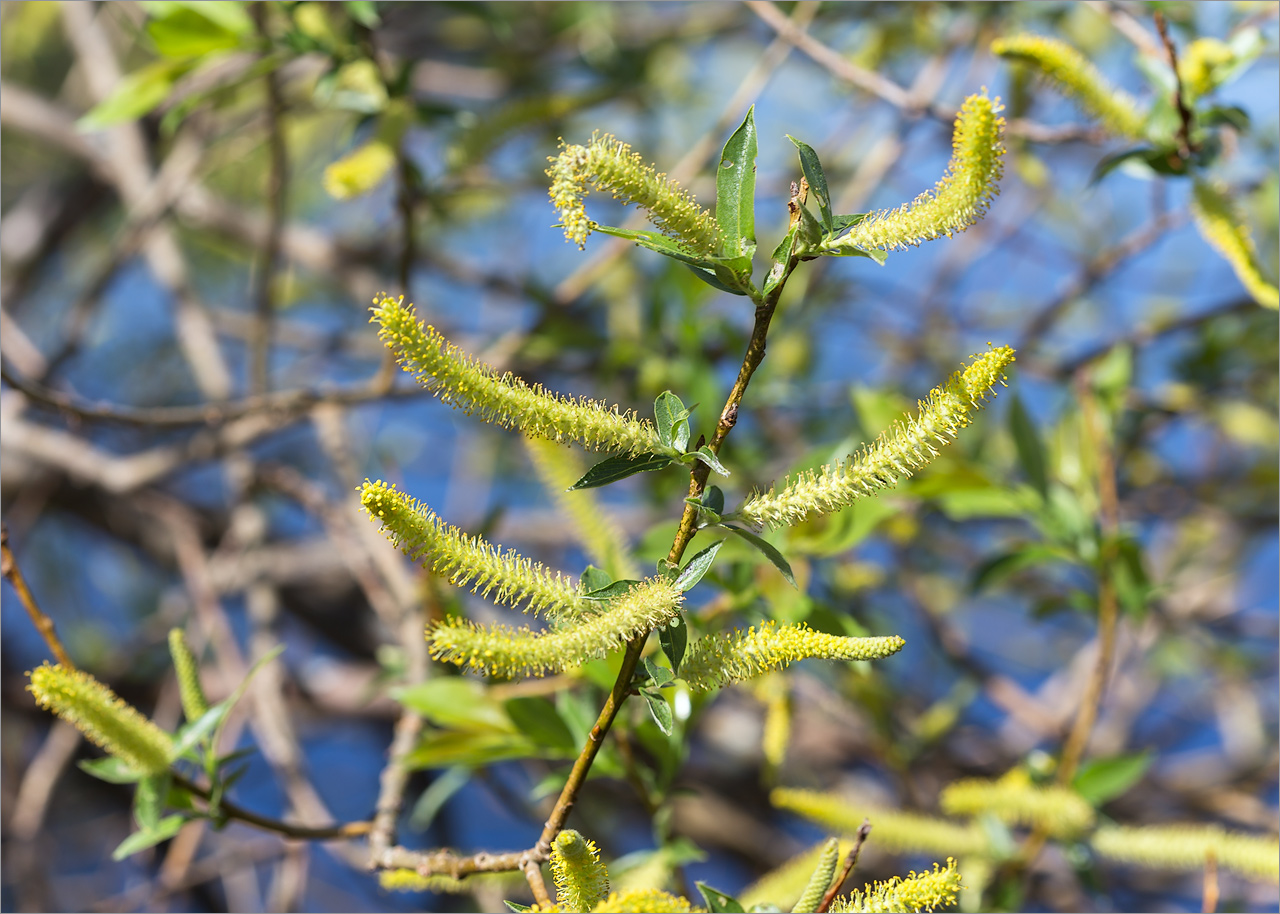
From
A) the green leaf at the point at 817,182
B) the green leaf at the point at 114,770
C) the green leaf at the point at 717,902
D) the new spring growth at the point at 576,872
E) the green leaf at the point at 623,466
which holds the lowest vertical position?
the green leaf at the point at 114,770

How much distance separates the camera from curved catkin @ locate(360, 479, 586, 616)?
485mm

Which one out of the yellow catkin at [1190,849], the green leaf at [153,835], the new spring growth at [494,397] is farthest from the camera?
the yellow catkin at [1190,849]

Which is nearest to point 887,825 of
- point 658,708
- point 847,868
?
point 847,868

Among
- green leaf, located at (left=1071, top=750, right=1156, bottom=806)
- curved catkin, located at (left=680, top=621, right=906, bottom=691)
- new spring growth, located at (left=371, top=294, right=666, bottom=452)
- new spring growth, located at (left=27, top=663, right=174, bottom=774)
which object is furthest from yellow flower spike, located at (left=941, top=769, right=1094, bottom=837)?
new spring growth, located at (left=27, top=663, right=174, bottom=774)

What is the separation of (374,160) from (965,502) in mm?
818

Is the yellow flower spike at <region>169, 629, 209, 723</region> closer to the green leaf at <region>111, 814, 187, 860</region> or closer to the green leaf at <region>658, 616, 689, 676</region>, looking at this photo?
the green leaf at <region>111, 814, 187, 860</region>

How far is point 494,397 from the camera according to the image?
0.51m

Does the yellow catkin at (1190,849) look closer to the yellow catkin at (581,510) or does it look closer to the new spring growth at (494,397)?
the yellow catkin at (581,510)

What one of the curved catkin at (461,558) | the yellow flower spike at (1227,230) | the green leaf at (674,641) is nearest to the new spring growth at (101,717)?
the curved catkin at (461,558)

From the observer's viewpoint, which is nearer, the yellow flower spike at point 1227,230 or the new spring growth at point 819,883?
the new spring growth at point 819,883

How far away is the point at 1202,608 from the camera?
184 centimetres

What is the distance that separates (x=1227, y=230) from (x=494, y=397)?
791mm

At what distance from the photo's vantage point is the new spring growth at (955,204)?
1.70 feet

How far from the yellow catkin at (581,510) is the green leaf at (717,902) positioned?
0.96ft
